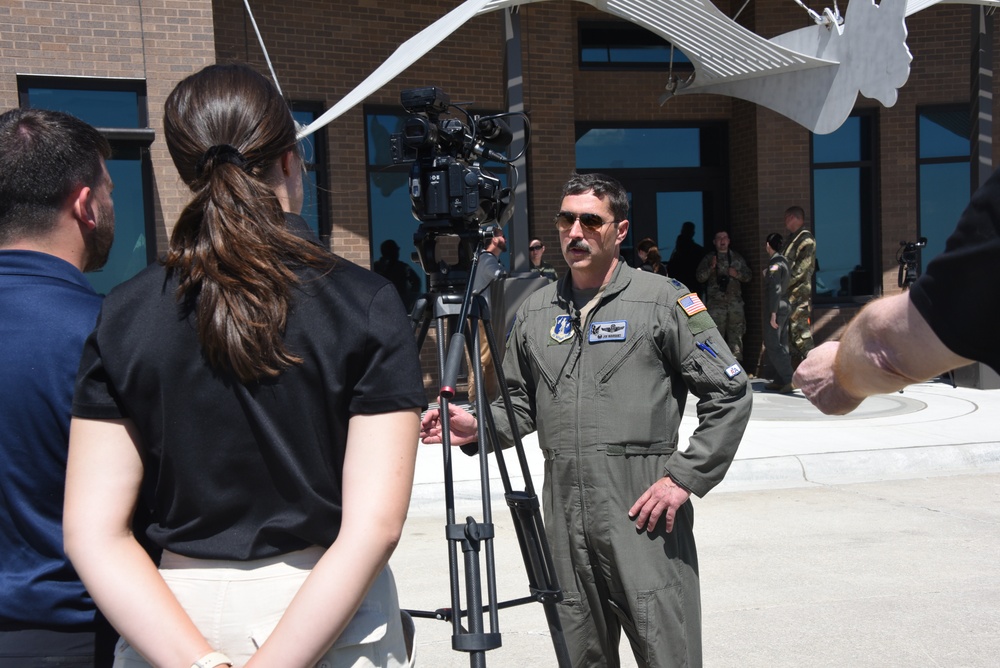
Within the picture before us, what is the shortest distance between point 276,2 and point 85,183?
31.0 feet

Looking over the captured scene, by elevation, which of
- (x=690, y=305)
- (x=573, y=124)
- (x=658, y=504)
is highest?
(x=573, y=124)

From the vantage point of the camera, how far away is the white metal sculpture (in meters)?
8.04

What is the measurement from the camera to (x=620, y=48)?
12516mm

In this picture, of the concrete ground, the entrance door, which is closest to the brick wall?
the concrete ground

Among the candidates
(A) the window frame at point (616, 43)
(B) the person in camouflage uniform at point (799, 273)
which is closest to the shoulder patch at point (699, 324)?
(B) the person in camouflage uniform at point (799, 273)

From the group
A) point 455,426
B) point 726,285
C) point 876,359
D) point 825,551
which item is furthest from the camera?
point 726,285

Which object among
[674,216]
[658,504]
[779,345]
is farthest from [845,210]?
[658,504]

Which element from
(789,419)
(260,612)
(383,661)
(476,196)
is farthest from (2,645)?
(789,419)

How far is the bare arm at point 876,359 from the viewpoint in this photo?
1.43 metres

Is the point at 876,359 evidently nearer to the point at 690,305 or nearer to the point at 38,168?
the point at 690,305

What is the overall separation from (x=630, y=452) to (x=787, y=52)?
6.88 meters

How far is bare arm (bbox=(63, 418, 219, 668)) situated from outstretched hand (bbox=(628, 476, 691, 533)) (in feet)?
5.23

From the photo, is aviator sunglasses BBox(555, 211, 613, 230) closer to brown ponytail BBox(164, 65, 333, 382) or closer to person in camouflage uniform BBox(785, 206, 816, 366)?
brown ponytail BBox(164, 65, 333, 382)

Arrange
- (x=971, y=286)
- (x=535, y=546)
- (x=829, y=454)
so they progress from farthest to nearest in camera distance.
A: (x=829, y=454), (x=535, y=546), (x=971, y=286)
